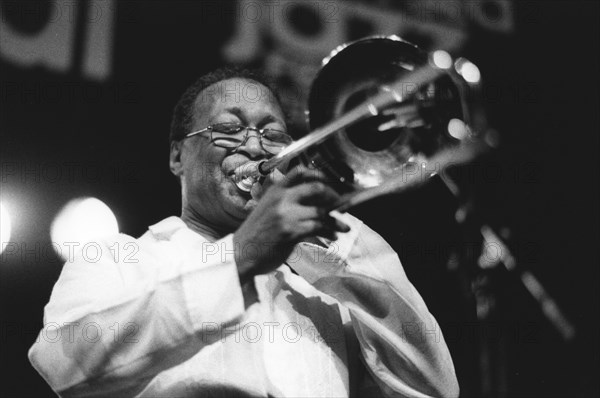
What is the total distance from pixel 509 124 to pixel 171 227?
1.85 meters

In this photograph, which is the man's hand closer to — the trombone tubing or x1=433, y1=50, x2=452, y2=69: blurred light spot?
the trombone tubing

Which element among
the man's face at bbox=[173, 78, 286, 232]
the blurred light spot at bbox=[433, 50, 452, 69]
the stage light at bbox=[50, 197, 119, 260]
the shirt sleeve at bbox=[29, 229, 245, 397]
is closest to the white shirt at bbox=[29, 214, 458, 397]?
the shirt sleeve at bbox=[29, 229, 245, 397]

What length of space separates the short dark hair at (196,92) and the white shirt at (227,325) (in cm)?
60

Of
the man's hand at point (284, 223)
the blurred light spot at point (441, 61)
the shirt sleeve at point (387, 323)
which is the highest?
the blurred light spot at point (441, 61)

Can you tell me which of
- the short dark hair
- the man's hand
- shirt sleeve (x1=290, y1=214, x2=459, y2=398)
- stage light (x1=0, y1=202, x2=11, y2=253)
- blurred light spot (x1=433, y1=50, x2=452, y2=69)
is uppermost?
the short dark hair

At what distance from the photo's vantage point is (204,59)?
316 cm

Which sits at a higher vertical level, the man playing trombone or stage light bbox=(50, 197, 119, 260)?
stage light bbox=(50, 197, 119, 260)

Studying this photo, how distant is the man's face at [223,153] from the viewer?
2229 millimetres

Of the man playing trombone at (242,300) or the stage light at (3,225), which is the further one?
the stage light at (3,225)

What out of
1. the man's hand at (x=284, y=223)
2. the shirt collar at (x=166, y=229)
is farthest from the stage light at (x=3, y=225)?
the man's hand at (x=284, y=223)

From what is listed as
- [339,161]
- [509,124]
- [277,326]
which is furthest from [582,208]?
[277,326]

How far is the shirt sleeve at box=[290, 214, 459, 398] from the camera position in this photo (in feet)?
6.33

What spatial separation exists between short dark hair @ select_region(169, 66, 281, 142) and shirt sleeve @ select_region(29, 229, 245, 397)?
1080mm

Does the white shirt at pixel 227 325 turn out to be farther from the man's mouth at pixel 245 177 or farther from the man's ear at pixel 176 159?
the man's ear at pixel 176 159
